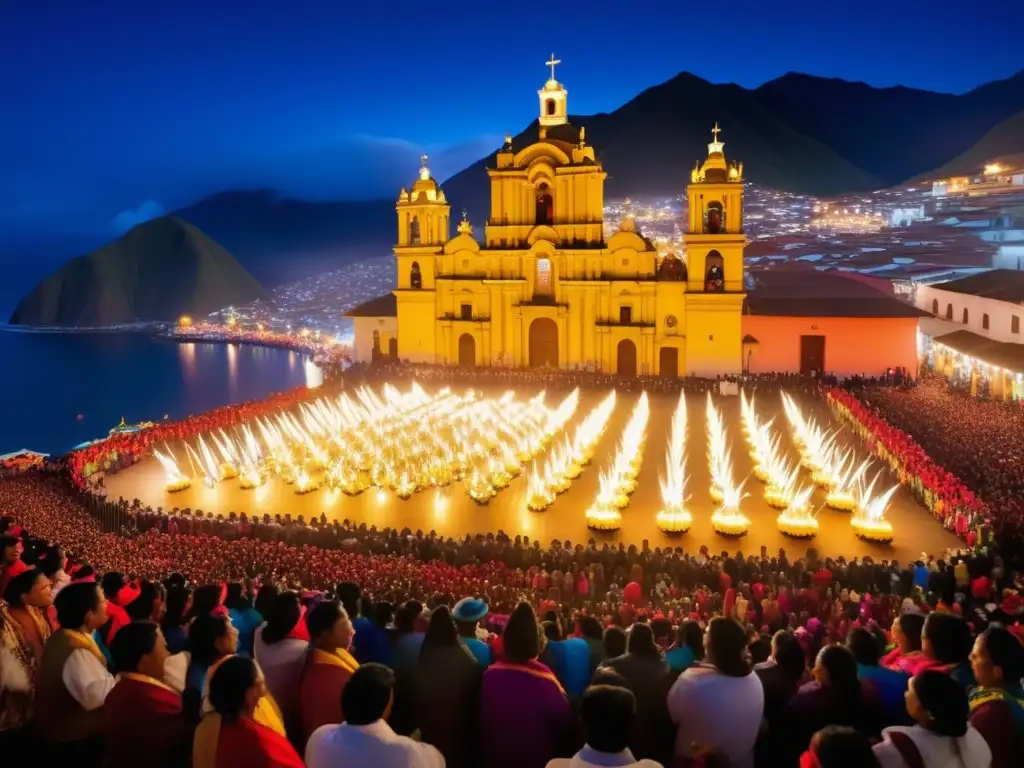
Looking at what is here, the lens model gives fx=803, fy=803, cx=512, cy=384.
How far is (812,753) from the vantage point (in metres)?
3.54

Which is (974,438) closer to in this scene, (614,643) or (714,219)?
(614,643)

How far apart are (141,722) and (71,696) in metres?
0.84

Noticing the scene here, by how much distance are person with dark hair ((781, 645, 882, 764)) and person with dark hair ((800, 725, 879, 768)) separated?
1.17 metres

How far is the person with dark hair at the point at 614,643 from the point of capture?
589 centimetres

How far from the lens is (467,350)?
3994 centimetres

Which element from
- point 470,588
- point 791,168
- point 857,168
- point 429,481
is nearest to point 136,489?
point 429,481

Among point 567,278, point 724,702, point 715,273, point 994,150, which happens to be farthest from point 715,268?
point 994,150

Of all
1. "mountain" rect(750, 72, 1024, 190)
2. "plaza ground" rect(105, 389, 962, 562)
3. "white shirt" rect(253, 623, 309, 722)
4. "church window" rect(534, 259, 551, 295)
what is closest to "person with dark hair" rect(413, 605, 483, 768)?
"white shirt" rect(253, 623, 309, 722)

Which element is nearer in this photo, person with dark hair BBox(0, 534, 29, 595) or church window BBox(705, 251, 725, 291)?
person with dark hair BBox(0, 534, 29, 595)

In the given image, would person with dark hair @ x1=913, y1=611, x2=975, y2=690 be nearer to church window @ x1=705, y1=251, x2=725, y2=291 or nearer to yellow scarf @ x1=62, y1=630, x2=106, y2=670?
yellow scarf @ x1=62, y1=630, x2=106, y2=670

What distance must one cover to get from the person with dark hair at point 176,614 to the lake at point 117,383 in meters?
38.2

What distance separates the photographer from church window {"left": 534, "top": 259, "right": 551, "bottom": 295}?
38.2 m

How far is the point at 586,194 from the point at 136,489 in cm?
2434

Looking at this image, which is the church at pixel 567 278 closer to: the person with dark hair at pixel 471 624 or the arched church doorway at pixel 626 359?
the arched church doorway at pixel 626 359
